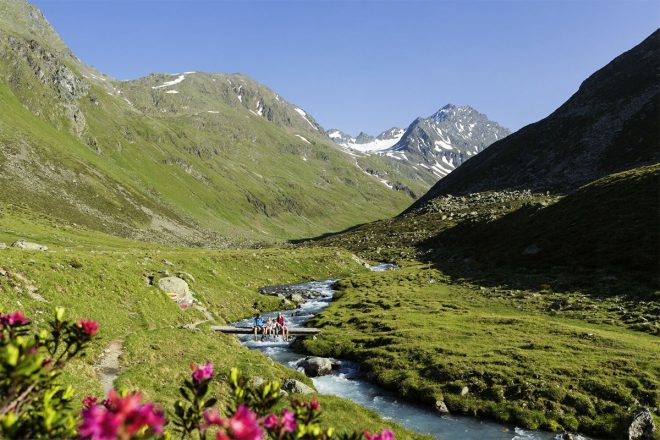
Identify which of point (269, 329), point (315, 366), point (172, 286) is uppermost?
point (172, 286)

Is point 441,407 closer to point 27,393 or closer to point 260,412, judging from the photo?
point 260,412

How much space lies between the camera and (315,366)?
1533 inches

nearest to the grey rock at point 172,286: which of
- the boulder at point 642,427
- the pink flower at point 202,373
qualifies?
the pink flower at point 202,373

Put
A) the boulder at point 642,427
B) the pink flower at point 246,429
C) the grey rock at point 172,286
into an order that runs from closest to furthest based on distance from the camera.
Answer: the pink flower at point 246,429 → the boulder at point 642,427 → the grey rock at point 172,286

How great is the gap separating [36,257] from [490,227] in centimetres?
10884

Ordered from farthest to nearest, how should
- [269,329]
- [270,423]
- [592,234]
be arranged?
[592,234] → [269,329] → [270,423]

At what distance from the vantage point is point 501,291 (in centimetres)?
7100

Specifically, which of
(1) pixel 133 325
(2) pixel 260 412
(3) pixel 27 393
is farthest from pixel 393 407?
(3) pixel 27 393

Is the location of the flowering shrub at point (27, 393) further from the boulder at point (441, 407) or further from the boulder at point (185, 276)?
the boulder at point (185, 276)

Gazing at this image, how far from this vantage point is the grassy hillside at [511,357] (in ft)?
96.8

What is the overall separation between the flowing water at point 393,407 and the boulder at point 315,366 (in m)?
0.60

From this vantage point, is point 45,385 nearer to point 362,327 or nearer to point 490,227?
point 362,327

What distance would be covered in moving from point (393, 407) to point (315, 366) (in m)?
9.35

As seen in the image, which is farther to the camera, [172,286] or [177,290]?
[177,290]
